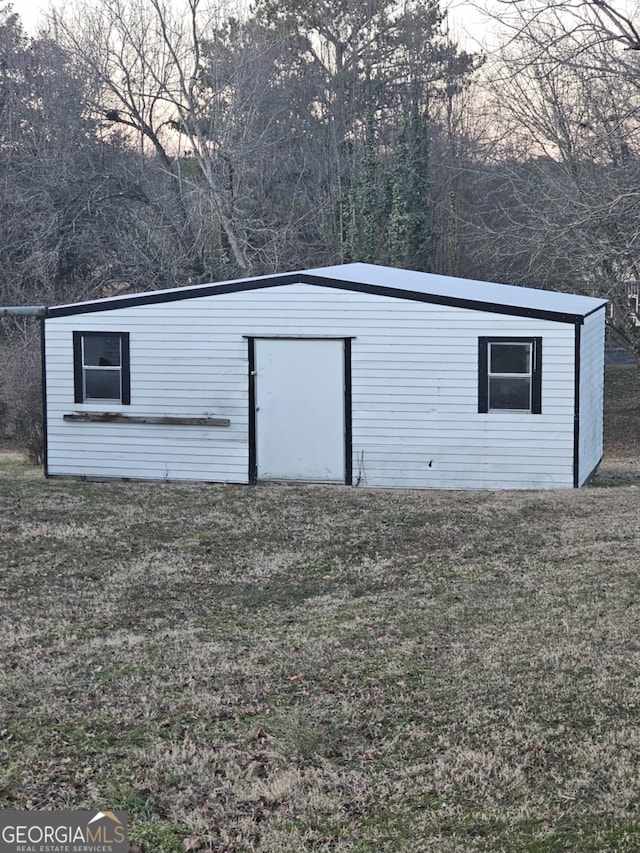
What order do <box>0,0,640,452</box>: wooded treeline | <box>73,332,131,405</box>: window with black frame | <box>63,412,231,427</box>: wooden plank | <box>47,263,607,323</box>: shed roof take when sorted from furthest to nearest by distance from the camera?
<box>0,0,640,452</box>: wooded treeline, <box>73,332,131,405</box>: window with black frame, <box>63,412,231,427</box>: wooden plank, <box>47,263,607,323</box>: shed roof

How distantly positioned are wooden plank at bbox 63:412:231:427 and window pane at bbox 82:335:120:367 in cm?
72

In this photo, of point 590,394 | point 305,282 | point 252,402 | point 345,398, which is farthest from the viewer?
point 590,394

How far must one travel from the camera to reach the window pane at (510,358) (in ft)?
46.0

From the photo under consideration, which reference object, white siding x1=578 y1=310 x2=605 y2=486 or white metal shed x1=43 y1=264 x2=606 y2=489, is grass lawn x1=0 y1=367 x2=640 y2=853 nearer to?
white metal shed x1=43 y1=264 x2=606 y2=489

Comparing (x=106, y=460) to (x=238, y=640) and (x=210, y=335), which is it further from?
(x=238, y=640)

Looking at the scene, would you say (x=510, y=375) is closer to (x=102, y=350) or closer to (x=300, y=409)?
(x=300, y=409)

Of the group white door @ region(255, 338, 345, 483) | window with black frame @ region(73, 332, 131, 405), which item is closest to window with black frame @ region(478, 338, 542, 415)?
white door @ region(255, 338, 345, 483)

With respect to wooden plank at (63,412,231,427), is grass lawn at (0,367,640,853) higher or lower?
lower

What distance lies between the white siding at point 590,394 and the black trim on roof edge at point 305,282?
66 centimetres

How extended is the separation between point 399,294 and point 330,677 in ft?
27.2

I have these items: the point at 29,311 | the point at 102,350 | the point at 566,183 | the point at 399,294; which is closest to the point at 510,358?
the point at 399,294

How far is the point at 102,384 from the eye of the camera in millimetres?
15422

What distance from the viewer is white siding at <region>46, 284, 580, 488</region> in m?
14.0

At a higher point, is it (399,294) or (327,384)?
(399,294)
